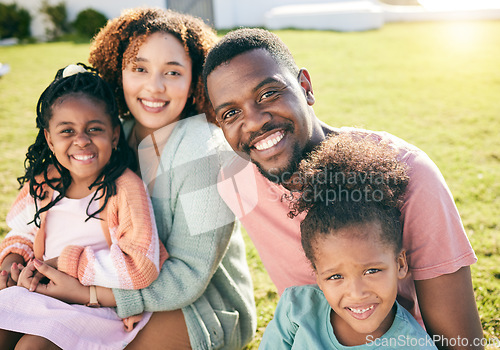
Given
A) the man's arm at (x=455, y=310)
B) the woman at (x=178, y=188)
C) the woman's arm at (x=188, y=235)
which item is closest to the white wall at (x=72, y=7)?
the woman at (x=178, y=188)

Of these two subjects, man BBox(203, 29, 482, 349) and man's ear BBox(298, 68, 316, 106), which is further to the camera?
man's ear BBox(298, 68, 316, 106)

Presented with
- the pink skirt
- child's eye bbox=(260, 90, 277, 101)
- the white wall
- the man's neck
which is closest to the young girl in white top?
the pink skirt

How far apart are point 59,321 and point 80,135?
2.99 feet

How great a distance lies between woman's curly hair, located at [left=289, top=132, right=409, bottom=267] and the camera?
184 cm

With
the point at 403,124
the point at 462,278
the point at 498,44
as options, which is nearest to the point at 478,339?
the point at 462,278

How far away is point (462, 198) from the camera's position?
426cm

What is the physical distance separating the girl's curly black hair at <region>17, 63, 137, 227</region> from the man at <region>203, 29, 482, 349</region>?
609mm

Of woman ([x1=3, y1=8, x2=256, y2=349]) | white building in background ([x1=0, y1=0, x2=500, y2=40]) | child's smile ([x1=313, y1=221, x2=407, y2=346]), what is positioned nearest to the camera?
child's smile ([x1=313, y1=221, x2=407, y2=346])

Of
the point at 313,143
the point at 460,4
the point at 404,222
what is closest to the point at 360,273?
the point at 404,222

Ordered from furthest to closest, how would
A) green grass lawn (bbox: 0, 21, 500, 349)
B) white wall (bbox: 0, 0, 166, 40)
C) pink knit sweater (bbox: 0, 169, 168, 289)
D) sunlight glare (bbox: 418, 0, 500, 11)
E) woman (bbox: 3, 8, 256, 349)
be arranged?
white wall (bbox: 0, 0, 166, 40)
sunlight glare (bbox: 418, 0, 500, 11)
green grass lawn (bbox: 0, 21, 500, 349)
woman (bbox: 3, 8, 256, 349)
pink knit sweater (bbox: 0, 169, 168, 289)

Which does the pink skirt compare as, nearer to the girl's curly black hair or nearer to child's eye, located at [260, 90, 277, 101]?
the girl's curly black hair

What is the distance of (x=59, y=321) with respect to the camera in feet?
6.90

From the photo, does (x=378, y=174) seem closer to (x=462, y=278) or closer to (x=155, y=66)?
(x=462, y=278)

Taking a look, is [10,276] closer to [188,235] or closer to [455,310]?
[188,235]
